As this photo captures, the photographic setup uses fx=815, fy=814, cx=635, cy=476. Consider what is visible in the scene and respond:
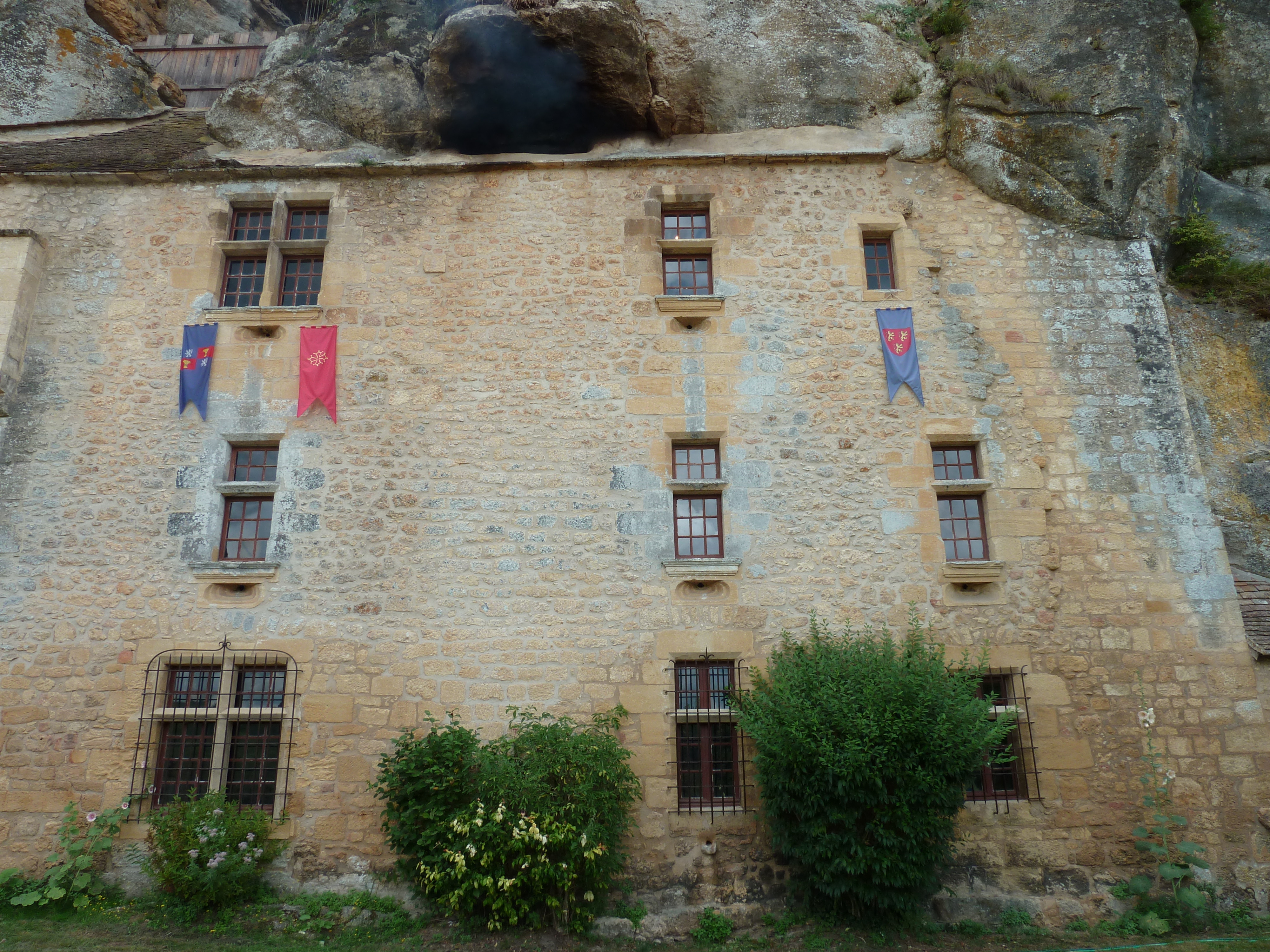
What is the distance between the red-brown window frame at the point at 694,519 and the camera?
795 cm

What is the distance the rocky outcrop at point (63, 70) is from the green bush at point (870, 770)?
34.9ft

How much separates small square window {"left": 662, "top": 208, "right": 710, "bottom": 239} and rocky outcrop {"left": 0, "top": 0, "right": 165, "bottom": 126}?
682 cm

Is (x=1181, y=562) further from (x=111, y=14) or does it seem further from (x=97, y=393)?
(x=111, y=14)

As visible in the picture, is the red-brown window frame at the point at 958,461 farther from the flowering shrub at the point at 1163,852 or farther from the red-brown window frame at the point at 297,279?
the red-brown window frame at the point at 297,279

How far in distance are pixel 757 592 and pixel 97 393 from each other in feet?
22.7

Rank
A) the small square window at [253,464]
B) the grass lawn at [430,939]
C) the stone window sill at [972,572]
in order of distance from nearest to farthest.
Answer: the grass lawn at [430,939], the stone window sill at [972,572], the small square window at [253,464]

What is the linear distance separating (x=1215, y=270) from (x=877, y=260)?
3718 millimetres

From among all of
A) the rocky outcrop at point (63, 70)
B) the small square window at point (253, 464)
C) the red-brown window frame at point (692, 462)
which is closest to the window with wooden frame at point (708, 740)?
the red-brown window frame at point (692, 462)

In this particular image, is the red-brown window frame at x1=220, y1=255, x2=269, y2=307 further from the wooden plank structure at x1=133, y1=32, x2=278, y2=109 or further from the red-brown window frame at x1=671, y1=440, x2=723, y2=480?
the red-brown window frame at x1=671, y1=440, x2=723, y2=480

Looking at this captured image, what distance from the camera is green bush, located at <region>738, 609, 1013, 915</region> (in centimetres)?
624

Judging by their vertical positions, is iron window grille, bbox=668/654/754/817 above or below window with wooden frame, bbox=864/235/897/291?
below

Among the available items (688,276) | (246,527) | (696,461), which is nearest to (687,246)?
(688,276)

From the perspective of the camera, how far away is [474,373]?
329 inches

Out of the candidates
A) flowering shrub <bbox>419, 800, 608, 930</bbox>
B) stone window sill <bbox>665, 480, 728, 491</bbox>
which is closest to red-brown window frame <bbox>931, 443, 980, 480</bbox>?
stone window sill <bbox>665, 480, 728, 491</bbox>
